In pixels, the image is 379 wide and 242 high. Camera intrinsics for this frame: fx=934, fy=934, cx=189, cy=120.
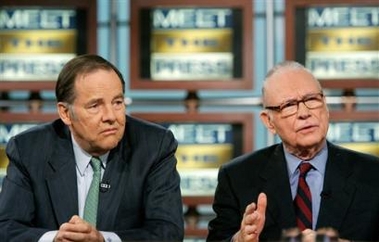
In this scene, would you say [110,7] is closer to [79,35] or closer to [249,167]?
[79,35]

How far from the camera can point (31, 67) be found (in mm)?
4812

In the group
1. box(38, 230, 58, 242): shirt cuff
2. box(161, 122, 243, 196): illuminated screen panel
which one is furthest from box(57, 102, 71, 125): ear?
box(161, 122, 243, 196): illuminated screen panel

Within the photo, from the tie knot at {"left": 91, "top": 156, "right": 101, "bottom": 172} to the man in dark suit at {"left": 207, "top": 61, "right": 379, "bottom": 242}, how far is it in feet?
1.32

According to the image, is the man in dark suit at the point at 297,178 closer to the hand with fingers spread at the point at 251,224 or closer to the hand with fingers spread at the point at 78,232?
the hand with fingers spread at the point at 251,224

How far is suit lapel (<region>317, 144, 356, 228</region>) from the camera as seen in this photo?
2.83 meters

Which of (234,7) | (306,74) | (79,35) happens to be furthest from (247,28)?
(306,74)

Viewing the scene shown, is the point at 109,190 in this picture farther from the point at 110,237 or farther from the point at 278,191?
the point at 278,191

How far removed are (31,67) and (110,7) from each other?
2.09 ft

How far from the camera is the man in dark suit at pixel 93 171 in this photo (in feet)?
9.16

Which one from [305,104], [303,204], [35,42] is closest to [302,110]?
[305,104]

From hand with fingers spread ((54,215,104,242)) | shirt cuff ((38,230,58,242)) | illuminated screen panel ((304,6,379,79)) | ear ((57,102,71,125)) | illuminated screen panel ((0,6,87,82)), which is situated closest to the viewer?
hand with fingers spread ((54,215,104,242))

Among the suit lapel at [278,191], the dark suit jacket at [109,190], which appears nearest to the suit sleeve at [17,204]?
the dark suit jacket at [109,190]

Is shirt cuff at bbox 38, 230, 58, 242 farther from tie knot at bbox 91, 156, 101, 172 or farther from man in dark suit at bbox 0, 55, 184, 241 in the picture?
tie knot at bbox 91, 156, 101, 172

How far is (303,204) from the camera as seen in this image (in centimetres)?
287
